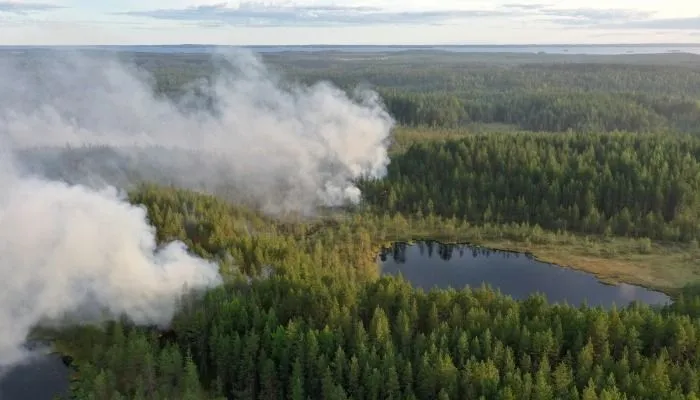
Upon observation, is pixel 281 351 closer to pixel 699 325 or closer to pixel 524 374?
pixel 524 374

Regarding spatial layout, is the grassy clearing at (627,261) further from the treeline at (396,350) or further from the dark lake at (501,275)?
the treeline at (396,350)

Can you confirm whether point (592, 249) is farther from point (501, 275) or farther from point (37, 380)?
point (37, 380)

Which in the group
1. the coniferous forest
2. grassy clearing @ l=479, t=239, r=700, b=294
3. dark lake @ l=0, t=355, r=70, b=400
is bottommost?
grassy clearing @ l=479, t=239, r=700, b=294

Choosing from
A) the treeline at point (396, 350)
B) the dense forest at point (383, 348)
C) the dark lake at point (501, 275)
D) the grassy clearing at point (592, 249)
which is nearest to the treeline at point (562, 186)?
the grassy clearing at point (592, 249)

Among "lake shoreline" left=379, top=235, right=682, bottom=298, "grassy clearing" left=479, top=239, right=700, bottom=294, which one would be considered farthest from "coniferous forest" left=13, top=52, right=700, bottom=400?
"lake shoreline" left=379, top=235, right=682, bottom=298

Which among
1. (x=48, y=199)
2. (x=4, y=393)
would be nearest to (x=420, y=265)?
(x=48, y=199)

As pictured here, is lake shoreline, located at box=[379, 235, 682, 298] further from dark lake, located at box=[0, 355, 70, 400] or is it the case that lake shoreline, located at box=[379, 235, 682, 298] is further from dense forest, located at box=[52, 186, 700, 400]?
dark lake, located at box=[0, 355, 70, 400]

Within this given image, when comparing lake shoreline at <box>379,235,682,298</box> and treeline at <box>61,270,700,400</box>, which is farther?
lake shoreline at <box>379,235,682,298</box>
